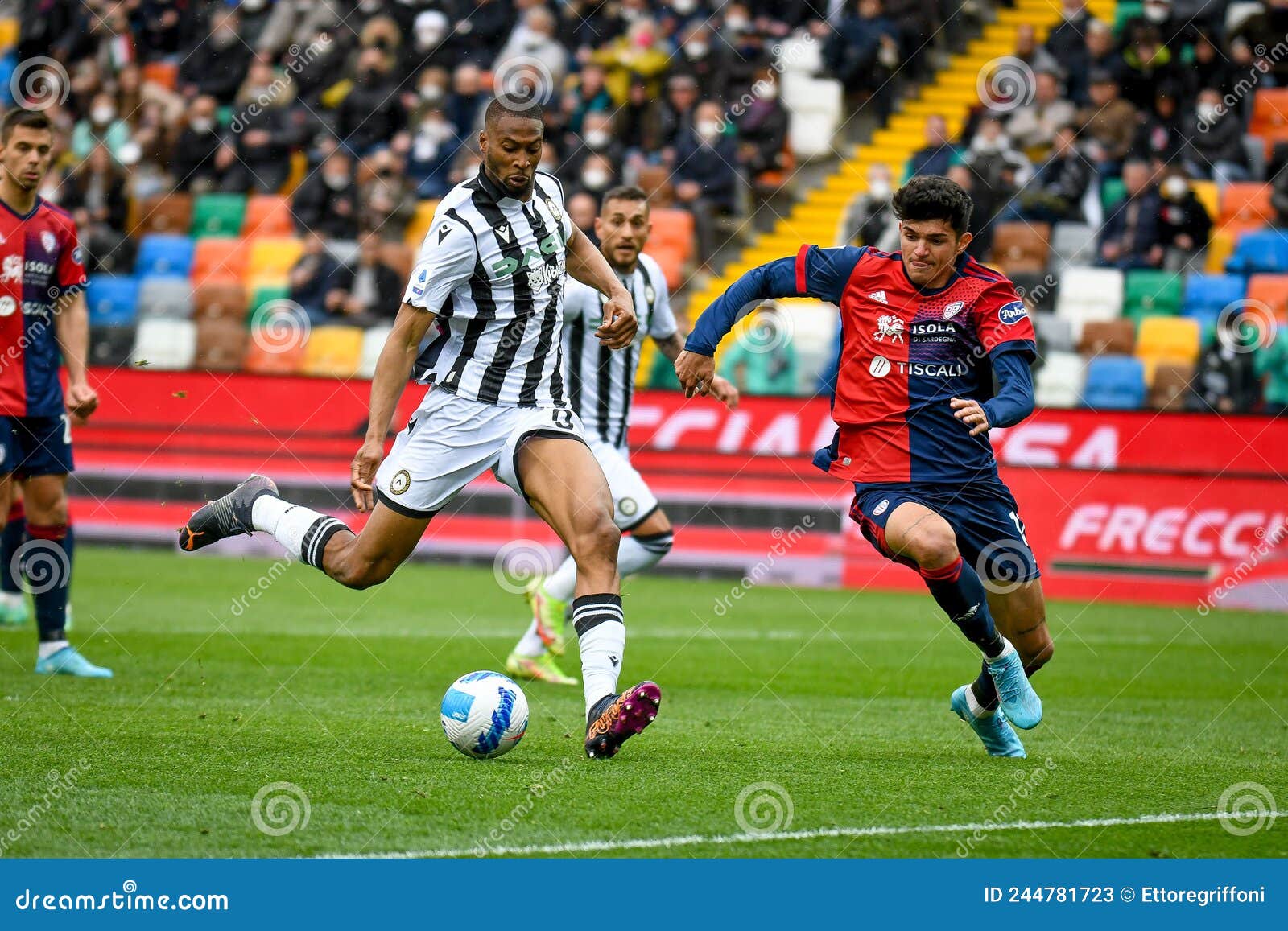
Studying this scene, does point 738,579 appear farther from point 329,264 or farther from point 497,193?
point 497,193

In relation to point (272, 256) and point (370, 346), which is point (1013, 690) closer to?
point (370, 346)

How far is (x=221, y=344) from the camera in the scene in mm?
17594

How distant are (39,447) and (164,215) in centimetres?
1231

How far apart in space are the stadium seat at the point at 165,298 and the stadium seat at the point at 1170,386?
A: 1001cm

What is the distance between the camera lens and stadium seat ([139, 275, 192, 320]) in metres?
18.5

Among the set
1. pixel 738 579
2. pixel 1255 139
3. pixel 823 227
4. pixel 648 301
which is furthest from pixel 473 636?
pixel 1255 139

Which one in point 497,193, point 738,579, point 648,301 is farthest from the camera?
point 738,579

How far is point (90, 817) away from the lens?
5012mm

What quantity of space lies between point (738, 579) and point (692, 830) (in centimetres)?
1046

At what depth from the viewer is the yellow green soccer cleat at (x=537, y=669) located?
912 cm
